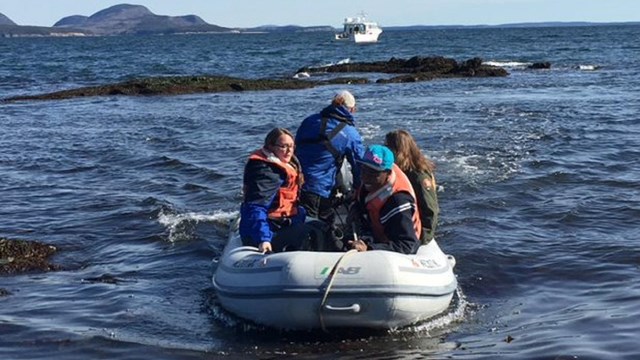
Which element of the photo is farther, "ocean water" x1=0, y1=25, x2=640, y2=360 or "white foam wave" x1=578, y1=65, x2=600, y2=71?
"white foam wave" x1=578, y1=65, x2=600, y2=71

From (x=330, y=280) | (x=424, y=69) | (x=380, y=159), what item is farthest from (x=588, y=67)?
(x=330, y=280)

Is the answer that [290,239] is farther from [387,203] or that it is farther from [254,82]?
[254,82]

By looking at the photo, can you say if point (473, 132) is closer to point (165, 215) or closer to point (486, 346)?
point (165, 215)

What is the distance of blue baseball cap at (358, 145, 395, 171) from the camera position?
7223mm

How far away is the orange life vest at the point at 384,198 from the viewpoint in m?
7.31

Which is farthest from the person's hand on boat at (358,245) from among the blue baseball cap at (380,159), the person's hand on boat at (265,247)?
the person's hand on boat at (265,247)

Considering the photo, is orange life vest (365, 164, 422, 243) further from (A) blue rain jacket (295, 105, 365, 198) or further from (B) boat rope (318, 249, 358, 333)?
(A) blue rain jacket (295, 105, 365, 198)

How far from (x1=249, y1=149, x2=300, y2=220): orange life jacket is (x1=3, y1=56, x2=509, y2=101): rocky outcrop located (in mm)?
25334

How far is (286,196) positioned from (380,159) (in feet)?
3.75

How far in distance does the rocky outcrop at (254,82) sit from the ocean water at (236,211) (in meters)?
6.20

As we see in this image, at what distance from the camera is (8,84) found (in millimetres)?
39875

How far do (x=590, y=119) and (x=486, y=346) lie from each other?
15.8 m

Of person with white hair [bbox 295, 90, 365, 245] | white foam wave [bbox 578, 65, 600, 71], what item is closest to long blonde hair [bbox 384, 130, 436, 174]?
person with white hair [bbox 295, 90, 365, 245]

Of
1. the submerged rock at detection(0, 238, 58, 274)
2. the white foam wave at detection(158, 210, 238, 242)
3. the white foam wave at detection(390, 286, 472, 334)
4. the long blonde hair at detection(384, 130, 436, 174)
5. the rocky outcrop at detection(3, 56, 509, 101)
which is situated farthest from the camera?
the rocky outcrop at detection(3, 56, 509, 101)
